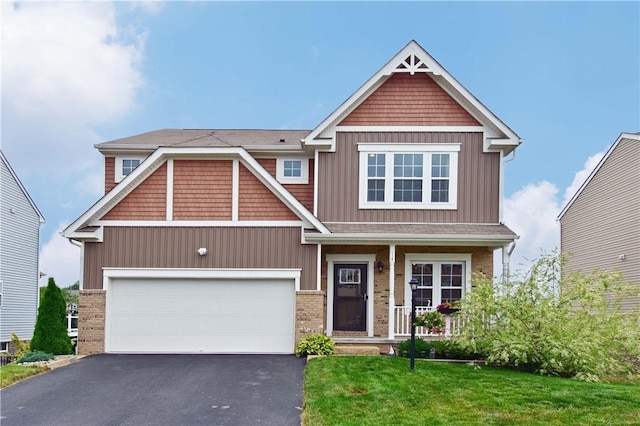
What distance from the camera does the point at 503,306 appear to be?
540 inches

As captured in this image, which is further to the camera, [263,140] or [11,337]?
[11,337]

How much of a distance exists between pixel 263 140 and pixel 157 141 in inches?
126

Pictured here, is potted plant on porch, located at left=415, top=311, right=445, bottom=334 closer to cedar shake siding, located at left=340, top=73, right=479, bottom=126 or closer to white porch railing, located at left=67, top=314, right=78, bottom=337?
cedar shake siding, located at left=340, top=73, right=479, bottom=126

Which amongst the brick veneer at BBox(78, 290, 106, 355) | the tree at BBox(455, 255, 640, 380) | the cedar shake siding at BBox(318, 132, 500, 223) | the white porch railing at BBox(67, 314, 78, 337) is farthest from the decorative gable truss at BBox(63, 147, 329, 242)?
the white porch railing at BBox(67, 314, 78, 337)

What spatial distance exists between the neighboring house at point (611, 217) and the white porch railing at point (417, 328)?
6.23 metres

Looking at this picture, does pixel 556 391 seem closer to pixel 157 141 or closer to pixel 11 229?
pixel 157 141

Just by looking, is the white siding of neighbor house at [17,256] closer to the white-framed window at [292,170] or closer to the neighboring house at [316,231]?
the neighboring house at [316,231]

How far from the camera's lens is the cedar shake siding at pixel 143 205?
632 inches

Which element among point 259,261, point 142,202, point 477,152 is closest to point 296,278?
point 259,261

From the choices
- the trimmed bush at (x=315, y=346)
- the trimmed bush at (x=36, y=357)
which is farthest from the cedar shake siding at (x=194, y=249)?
the trimmed bush at (x=36, y=357)

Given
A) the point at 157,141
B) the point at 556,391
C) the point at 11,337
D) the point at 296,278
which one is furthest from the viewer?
the point at 11,337

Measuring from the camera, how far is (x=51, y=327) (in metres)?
15.9

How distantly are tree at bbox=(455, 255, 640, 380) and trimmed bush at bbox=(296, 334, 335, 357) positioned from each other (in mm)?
3057

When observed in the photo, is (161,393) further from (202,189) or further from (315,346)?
(202,189)
